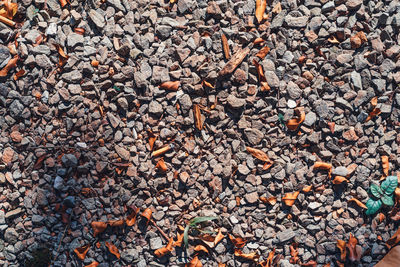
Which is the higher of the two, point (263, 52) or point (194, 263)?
point (263, 52)

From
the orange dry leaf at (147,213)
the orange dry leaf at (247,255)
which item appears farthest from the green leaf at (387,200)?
the orange dry leaf at (147,213)

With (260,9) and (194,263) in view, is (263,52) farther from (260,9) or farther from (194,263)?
(194,263)

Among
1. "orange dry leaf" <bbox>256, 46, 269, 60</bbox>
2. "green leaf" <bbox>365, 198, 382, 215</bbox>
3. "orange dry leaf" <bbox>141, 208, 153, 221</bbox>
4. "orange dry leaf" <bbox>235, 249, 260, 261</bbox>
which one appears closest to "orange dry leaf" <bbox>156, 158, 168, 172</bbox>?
"orange dry leaf" <bbox>141, 208, 153, 221</bbox>

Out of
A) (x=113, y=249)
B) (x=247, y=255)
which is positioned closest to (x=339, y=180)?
(x=247, y=255)

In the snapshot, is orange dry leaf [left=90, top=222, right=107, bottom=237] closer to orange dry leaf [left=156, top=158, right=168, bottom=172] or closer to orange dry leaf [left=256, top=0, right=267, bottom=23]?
orange dry leaf [left=156, top=158, right=168, bottom=172]

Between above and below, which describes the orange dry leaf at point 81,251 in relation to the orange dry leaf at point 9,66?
below

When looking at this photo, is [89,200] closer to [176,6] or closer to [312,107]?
[176,6]

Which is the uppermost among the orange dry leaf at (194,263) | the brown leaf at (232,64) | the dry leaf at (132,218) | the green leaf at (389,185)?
the brown leaf at (232,64)

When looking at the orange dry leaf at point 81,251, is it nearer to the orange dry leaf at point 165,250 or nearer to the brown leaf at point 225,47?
the orange dry leaf at point 165,250
